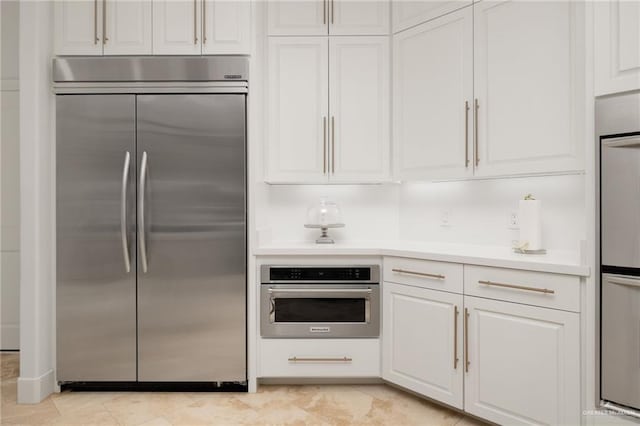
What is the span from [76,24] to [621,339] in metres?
3.38

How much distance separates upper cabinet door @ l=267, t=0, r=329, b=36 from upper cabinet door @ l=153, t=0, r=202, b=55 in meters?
0.52

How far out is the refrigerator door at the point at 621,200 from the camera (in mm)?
1529

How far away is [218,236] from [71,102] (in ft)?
4.09

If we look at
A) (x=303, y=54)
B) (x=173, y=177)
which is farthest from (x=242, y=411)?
(x=303, y=54)

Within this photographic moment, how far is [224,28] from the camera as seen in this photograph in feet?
8.13

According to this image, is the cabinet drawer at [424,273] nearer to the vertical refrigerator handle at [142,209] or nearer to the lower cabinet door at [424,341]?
the lower cabinet door at [424,341]

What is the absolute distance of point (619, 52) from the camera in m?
1.60

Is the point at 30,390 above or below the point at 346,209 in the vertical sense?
below

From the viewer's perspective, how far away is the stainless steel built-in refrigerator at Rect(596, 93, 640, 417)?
1.54 m

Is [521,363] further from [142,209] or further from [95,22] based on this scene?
[95,22]

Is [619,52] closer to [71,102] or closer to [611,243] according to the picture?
[611,243]

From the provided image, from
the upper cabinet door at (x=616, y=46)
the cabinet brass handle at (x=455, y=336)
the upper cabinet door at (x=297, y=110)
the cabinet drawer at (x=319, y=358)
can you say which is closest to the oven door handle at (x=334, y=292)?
the cabinet drawer at (x=319, y=358)

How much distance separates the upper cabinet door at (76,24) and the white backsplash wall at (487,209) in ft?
7.82

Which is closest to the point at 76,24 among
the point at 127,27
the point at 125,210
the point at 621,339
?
the point at 127,27
